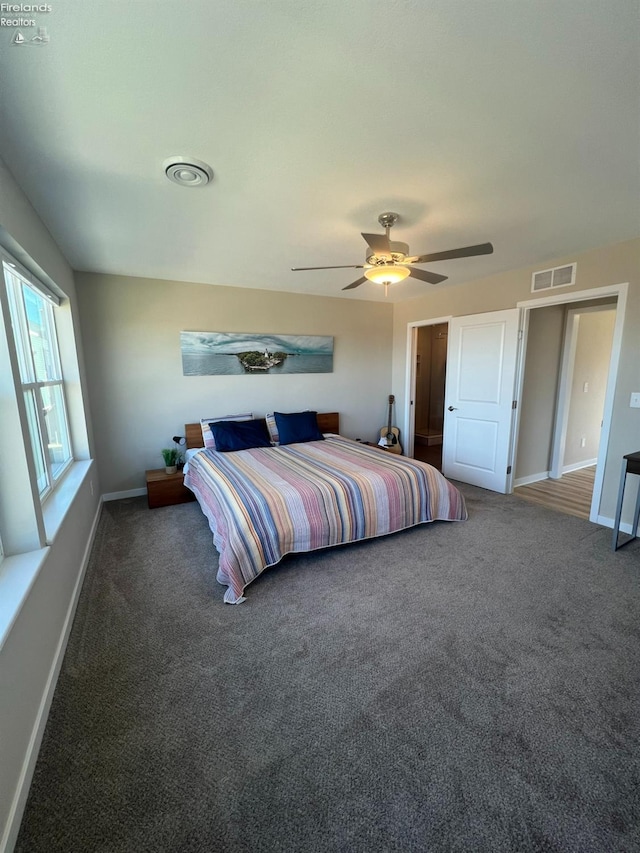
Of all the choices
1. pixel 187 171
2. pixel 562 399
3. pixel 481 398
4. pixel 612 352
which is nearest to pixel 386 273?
pixel 187 171

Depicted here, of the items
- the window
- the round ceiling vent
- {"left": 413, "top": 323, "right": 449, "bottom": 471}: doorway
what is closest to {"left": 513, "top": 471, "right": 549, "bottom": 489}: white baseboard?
{"left": 413, "top": 323, "right": 449, "bottom": 471}: doorway

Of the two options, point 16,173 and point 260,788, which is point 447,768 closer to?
→ point 260,788

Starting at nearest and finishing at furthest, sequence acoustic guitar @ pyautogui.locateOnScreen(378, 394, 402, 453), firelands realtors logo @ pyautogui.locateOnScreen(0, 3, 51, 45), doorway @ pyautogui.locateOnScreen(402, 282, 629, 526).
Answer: firelands realtors logo @ pyautogui.locateOnScreen(0, 3, 51, 45), doorway @ pyautogui.locateOnScreen(402, 282, 629, 526), acoustic guitar @ pyautogui.locateOnScreen(378, 394, 402, 453)

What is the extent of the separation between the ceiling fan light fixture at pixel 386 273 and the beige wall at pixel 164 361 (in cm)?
234

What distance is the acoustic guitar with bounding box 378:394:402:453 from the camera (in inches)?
199

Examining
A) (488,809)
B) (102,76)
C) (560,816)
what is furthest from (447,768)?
(102,76)

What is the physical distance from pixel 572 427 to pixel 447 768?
15.2 ft

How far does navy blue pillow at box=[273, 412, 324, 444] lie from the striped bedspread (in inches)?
25.3

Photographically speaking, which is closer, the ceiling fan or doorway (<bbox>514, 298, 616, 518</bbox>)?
the ceiling fan

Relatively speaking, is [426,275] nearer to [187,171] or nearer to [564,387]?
[187,171]

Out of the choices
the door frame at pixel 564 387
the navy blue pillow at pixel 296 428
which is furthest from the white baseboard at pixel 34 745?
the door frame at pixel 564 387

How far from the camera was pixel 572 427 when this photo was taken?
183 inches

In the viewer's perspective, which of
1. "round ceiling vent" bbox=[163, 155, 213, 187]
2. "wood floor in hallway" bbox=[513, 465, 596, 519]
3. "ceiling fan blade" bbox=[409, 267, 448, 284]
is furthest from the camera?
"wood floor in hallway" bbox=[513, 465, 596, 519]

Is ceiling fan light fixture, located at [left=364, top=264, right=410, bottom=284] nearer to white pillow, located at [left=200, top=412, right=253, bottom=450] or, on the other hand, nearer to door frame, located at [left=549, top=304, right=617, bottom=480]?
white pillow, located at [left=200, top=412, right=253, bottom=450]
